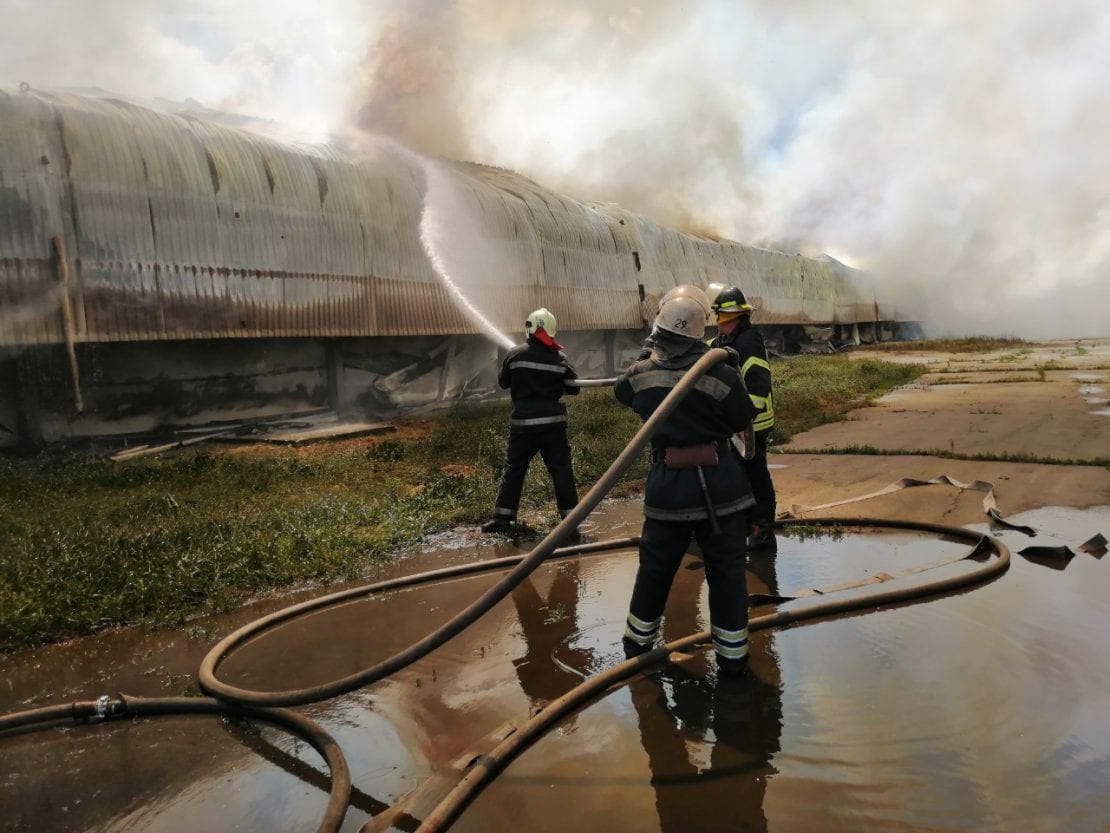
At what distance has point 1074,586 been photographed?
496 cm

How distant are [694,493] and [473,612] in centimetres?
123

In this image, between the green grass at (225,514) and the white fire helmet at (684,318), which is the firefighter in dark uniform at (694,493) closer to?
the white fire helmet at (684,318)

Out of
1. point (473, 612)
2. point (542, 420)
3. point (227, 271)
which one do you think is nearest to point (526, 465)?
point (542, 420)

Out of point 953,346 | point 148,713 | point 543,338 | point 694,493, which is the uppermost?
point 543,338

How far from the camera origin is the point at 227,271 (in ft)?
35.3

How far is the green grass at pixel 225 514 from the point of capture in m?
5.09

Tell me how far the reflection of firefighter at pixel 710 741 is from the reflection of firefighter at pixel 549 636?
42cm

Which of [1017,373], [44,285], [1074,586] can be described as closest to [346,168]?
[44,285]

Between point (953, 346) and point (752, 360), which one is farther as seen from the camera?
point (953, 346)

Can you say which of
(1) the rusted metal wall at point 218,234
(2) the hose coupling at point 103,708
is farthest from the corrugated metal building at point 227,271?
(2) the hose coupling at point 103,708

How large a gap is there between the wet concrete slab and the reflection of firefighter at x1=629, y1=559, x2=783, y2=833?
12mm

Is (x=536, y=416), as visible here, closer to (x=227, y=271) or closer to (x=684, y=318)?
(x=684, y=318)

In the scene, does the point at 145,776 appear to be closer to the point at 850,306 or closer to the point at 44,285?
the point at 44,285

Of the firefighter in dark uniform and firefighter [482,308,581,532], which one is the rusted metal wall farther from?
the firefighter in dark uniform
